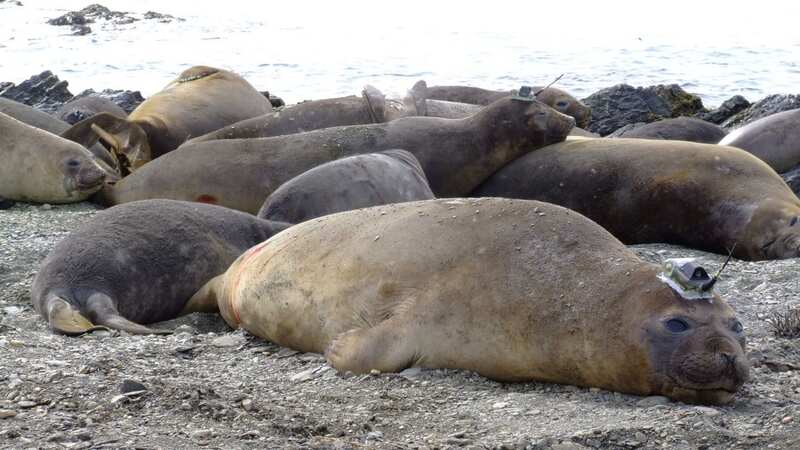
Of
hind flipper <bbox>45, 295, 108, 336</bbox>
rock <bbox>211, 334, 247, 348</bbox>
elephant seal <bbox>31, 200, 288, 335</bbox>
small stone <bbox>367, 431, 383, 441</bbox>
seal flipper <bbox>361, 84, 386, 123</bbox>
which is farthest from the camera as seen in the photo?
seal flipper <bbox>361, 84, 386, 123</bbox>

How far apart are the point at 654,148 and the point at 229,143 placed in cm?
266

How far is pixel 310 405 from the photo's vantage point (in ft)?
12.7

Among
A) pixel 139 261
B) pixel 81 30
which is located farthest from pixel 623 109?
pixel 81 30

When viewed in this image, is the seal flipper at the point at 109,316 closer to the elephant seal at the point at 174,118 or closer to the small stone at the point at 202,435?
the small stone at the point at 202,435

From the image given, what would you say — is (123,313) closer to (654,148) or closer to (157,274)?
(157,274)

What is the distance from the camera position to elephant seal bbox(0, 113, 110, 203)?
27.9 ft

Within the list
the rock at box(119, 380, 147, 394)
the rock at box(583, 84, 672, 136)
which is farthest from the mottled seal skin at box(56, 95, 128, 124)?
the rock at box(119, 380, 147, 394)

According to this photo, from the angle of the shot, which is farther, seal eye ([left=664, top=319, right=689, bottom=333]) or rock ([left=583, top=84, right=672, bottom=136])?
rock ([left=583, top=84, right=672, bottom=136])

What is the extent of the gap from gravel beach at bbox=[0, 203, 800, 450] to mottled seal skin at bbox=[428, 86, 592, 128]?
5.74m

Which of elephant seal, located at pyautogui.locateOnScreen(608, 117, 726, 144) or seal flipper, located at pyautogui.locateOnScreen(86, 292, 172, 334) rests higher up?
seal flipper, located at pyautogui.locateOnScreen(86, 292, 172, 334)

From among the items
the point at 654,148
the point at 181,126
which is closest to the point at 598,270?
the point at 654,148

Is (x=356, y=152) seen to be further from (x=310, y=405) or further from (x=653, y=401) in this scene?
(x=653, y=401)

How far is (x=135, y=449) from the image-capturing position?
3131 millimetres

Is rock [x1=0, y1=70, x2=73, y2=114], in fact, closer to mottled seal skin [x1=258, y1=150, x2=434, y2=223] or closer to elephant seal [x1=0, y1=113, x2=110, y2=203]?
elephant seal [x1=0, y1=113, x2=110, y2=203]
